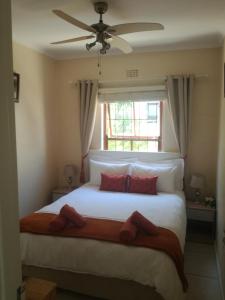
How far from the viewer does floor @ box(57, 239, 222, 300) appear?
235cm

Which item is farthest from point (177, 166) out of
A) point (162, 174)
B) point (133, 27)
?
point (133, 27)

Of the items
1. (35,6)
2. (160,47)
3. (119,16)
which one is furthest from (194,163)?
(35,6)

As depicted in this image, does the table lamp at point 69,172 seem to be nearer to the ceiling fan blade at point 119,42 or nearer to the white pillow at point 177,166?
the white pillow at point 177,166

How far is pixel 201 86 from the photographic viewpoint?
364cm

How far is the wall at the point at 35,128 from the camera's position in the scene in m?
3.53

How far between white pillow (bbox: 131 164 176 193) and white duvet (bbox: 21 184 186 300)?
0.64 m

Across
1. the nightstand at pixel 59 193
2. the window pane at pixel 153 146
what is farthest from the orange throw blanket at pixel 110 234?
Result: the window pane at pixel 153 146

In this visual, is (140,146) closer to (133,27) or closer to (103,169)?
(103,169)

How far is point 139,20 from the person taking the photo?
8.75ft

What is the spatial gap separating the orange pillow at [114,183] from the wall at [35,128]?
107cm

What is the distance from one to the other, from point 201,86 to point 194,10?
1.37 m

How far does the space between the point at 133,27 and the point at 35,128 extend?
226cm

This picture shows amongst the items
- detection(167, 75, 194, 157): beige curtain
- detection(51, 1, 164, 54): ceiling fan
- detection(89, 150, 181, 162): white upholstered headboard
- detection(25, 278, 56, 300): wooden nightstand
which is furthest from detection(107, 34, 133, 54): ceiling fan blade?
detection(25, 278, 56, 300): wooden nightstand

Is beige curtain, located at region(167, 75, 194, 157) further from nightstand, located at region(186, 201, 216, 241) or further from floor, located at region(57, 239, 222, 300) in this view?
floor, located at region(57, 239, 222, 300)
